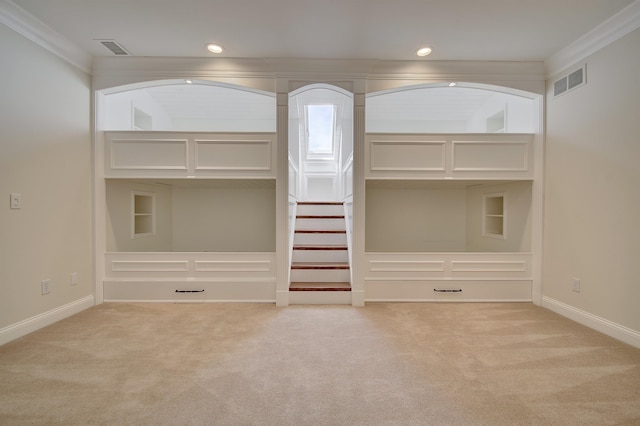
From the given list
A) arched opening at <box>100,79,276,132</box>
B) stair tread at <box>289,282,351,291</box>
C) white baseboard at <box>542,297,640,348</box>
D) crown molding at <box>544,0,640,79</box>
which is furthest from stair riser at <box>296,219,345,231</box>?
crown molding at <box>544,0,640,79</box>

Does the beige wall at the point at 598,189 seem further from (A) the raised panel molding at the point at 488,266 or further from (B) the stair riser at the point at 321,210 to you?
(B) the stair riser at the point at 321,210

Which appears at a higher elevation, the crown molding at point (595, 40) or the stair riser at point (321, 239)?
the crown molding at point (595, 40)

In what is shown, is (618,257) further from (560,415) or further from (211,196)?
(211,196)

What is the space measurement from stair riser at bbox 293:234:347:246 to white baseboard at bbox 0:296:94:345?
2.50m

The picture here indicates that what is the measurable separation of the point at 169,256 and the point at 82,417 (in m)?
2.12

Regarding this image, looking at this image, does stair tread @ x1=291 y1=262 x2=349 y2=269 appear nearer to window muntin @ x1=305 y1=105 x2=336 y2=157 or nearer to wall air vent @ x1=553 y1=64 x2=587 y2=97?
wall air vent @ x1=553 y1=64 x2=587 y2=97

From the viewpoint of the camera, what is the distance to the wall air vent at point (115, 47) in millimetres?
3109

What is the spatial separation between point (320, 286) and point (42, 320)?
2716 millimetres

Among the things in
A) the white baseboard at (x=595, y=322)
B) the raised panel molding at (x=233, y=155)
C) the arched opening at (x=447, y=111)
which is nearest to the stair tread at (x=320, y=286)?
the raised panel molding at (x=233, y=155)

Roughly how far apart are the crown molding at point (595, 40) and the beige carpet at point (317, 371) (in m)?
2.67

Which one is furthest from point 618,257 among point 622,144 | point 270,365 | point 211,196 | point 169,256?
point 211,196

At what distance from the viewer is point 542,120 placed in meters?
3.52

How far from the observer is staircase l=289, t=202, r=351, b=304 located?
3.54m

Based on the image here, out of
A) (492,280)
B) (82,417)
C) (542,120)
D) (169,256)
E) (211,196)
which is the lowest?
(82,417)
